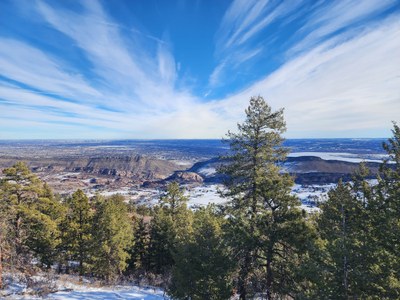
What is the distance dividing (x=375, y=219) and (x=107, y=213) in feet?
66.9

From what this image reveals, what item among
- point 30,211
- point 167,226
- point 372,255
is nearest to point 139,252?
point 167,226

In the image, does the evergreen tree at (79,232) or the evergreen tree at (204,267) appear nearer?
the evergreen tree at (204,267)

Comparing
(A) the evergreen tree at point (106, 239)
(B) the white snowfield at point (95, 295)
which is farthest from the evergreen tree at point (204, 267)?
(A) the evergreen tree at point (106, 239)

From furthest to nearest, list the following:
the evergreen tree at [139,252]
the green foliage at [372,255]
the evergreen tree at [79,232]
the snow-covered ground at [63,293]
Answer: the evergreen tree at [139,252], the evergreen tree at [79,232], the snow-covered ground at [63,293], the green foliage at [372,255]

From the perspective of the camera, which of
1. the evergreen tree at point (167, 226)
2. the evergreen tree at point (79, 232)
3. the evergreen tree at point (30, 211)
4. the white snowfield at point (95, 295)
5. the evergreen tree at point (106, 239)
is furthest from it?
the evergreen tree at point (167, 226)

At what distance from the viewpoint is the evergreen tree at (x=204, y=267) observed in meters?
15.0

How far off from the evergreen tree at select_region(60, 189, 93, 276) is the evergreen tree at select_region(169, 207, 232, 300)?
12396 mm

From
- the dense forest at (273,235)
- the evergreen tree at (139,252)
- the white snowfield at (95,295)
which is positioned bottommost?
the evergreen tree at (139,252)

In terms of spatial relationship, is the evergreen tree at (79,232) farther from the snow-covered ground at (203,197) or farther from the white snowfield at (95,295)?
the snow-covered ground at (203,197)

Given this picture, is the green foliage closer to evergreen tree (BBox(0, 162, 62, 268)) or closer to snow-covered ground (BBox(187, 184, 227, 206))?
evergreen tree (BBox(0, 162, 62, 268))

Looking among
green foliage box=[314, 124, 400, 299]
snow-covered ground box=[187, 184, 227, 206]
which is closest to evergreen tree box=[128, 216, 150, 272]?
green foliage box=[314, 124, 400, 299]

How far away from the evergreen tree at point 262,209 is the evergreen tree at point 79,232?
1561cm

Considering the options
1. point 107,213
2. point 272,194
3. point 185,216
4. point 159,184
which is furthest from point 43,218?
point 159,184

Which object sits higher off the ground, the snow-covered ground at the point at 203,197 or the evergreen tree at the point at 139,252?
the evergreen tree at the point at 139,252
